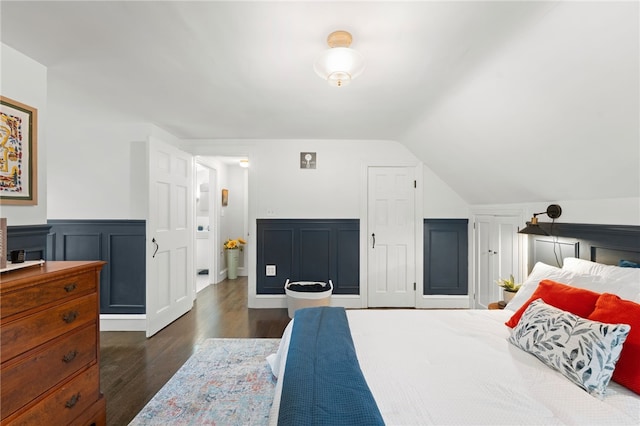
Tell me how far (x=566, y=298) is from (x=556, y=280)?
342 mm

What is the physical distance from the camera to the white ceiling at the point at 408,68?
54.2 inches

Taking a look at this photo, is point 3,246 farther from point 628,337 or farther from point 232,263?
point 232,263

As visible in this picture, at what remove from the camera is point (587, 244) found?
212 centimetres

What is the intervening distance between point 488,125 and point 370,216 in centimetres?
193

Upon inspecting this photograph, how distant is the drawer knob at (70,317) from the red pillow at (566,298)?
8.46ft

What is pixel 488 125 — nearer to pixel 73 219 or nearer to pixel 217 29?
pixel 217 29

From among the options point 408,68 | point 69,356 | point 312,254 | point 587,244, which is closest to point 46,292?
point 69,356

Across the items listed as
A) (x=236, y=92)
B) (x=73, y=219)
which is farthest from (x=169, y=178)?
(x=236, y=92)

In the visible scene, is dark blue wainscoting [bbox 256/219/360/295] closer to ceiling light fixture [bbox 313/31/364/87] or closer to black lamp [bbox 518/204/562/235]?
black lamp [bbox 518/204/562/235]

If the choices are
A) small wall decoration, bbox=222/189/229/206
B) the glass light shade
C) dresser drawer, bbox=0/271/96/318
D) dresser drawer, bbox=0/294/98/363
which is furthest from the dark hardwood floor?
the glass light shade

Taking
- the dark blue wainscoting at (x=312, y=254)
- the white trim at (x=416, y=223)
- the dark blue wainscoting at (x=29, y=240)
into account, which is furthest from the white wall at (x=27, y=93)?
the white trim at (x=416, y=223)

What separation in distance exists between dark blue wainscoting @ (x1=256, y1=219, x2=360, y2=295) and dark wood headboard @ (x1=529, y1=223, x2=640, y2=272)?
6.63 ft

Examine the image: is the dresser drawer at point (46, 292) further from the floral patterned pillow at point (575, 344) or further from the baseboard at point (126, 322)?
the floral patterned pillow at point (575, 344)

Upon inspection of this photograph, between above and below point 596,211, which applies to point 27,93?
above
